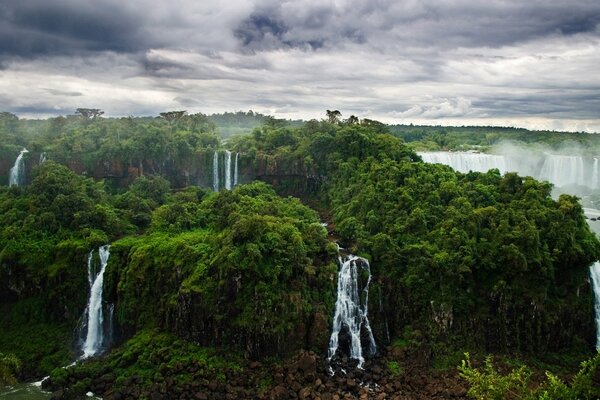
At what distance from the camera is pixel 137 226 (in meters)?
32.5

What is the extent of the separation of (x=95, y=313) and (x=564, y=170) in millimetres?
41348

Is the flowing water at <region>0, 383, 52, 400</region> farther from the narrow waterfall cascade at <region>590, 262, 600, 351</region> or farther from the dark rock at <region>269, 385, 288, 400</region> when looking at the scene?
the narrow waterfall cascade at <region>590, 262, 600, 351</region>

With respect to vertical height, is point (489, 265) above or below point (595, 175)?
below

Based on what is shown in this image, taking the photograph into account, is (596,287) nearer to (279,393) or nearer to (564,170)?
(279,393)

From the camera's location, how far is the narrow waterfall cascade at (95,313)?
25812mm

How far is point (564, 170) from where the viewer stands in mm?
46250

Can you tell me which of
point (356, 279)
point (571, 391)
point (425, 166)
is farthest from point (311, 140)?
point (571, 391)

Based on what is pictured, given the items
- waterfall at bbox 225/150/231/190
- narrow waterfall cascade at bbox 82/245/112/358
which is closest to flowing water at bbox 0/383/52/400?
narrow waterfall cascade at bbox 82/245/112/358

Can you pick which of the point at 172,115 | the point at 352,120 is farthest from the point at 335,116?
the point at 172,115

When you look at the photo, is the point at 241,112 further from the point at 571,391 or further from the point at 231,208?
the point at 571,391

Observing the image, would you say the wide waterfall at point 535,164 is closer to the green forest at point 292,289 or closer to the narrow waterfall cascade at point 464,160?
the narrow waterfall cascade at point 464,160

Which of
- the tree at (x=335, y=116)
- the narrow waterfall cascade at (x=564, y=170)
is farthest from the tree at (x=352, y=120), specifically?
the narrow waterfall cascade at (x=564, y=170)

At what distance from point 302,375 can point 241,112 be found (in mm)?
78920

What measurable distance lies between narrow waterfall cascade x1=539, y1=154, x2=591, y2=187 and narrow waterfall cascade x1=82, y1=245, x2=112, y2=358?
39.2 meters
